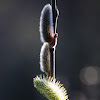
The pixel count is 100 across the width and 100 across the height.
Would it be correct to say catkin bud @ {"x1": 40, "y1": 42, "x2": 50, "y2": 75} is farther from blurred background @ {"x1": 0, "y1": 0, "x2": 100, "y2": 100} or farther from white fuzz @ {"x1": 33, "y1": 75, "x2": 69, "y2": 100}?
blurred background @ {"x1": 0, "y1": 0, "x2": 100, "y2": 100}

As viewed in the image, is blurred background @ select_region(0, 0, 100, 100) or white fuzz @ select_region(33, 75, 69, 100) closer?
white fuzz @ select_region(33, 75, 69, 100)

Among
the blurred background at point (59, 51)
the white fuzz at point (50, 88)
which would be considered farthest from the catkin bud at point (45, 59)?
the blurred background at point (59, 51)

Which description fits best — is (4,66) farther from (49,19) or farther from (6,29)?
(49,19)

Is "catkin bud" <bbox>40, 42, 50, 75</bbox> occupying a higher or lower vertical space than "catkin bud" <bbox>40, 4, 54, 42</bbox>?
lower

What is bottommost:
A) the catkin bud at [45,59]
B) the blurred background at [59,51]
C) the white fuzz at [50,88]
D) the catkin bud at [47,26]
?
the white fuzz at [50,88]

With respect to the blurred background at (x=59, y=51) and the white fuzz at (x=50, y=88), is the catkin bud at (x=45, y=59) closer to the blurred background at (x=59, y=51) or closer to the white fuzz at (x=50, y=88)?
the white fuzz at (x=50, y=88)

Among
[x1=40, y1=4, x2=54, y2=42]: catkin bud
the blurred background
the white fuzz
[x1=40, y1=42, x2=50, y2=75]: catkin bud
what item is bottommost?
the white fuzz

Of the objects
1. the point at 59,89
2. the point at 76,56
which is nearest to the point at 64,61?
the point at 76,56

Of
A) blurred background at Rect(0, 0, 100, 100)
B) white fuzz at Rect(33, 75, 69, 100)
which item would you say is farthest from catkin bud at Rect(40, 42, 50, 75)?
blurred background at Rect(0, 0, 100, 100)
